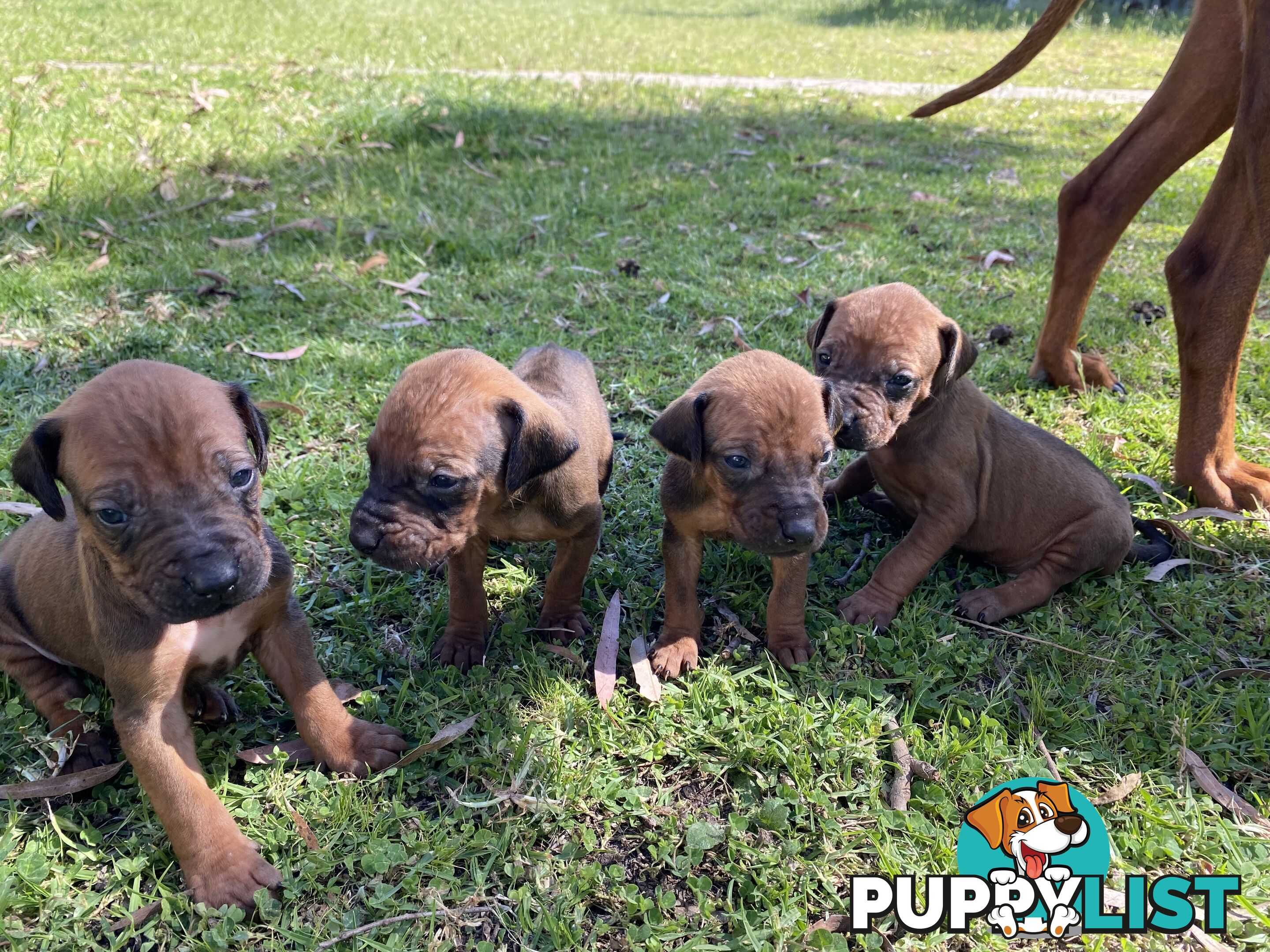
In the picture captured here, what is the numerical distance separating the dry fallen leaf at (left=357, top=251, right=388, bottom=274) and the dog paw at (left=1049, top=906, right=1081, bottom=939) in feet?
20.7

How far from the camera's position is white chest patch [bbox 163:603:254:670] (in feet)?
9.02

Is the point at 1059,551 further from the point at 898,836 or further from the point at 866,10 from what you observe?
the point at 866,10

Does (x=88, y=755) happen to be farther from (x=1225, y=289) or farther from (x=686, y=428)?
A: (x=1225, y=289)

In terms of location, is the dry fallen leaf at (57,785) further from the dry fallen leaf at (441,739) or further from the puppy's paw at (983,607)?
the puppy's paw at (983,607)

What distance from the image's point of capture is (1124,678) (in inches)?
133

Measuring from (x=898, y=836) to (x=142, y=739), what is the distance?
7.96ft

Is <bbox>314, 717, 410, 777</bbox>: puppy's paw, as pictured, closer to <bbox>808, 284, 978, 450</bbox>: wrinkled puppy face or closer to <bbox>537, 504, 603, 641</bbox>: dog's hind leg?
<bbox>537, 504, 603, 641</bbox>: dog's hind leg

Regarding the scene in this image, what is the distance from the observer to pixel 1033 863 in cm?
267

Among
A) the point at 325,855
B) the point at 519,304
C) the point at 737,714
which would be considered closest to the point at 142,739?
the point at 325,855

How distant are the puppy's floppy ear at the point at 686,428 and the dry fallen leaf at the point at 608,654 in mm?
866

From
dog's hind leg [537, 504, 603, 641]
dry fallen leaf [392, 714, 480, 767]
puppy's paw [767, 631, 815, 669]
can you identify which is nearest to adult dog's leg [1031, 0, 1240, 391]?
puppy's paw [767, 631, 815, 669]

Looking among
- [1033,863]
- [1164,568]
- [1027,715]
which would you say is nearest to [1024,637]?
[1027,715]

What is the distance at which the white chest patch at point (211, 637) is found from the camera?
2.75 metres

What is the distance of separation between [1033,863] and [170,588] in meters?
2.76
